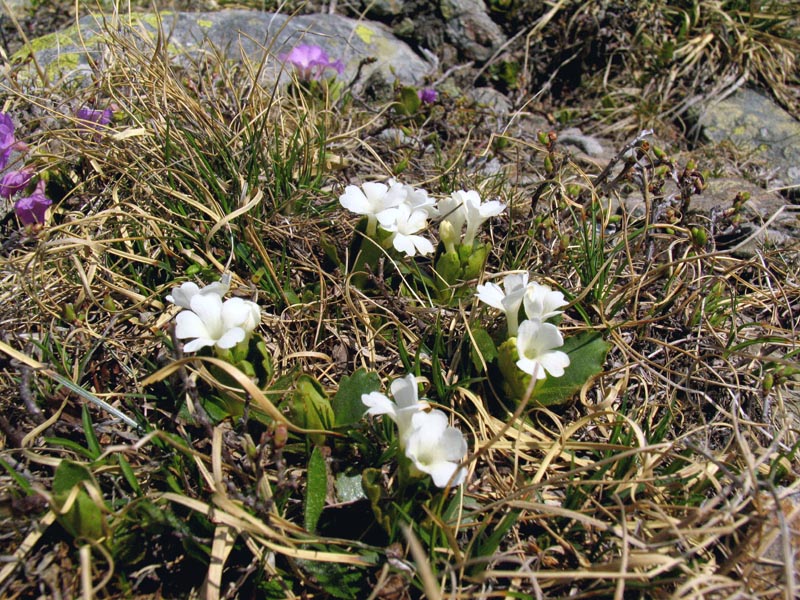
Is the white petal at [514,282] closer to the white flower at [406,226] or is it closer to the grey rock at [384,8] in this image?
the white flower at [406,226]

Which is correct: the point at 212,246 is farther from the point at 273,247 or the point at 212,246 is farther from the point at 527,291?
the point at 527,291

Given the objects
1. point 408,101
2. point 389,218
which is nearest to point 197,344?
point 389,218

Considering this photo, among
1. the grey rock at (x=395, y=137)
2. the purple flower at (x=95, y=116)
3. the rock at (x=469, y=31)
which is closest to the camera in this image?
the purple flower at (x=95, y=116)

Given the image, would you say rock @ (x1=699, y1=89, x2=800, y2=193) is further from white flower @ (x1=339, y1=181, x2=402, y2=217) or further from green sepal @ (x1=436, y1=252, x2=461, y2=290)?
white flower @ (x1=339, y1=181, x2=402, y2=217)

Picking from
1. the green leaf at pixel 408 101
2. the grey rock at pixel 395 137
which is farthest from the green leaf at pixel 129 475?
the green leaf at pixel 408 101

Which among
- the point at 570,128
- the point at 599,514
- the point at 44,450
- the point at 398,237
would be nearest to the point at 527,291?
the point at 398,237

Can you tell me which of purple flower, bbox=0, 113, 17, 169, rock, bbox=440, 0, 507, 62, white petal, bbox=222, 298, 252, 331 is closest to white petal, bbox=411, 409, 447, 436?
white petal, bbox=222, 298, 252, 331
